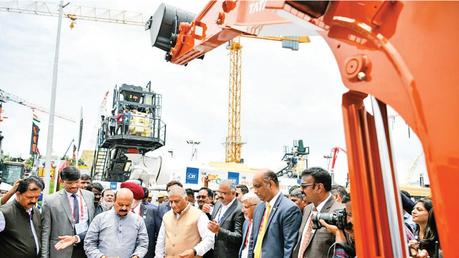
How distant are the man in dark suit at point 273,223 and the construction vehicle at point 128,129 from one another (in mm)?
23999

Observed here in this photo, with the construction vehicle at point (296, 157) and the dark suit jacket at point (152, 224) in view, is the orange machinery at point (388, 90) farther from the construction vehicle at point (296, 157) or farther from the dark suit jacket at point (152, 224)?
the construction vehicle at point (296, 157)

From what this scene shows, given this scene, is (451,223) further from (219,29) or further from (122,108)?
(122,108)

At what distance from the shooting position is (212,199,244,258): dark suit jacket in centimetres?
592

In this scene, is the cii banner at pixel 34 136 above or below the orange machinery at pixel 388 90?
above

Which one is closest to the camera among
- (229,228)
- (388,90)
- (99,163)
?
(388,90)

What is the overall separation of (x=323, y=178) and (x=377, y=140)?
289 cm

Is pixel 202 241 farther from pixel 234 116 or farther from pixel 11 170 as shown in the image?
pixel 234 116

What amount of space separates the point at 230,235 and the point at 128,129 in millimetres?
23465

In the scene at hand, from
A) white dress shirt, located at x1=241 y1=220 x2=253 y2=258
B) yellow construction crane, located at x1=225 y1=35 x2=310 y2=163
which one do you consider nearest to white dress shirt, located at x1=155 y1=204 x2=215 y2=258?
white dress shirt, located at x1=241 y1=220 x2=253 y2=258

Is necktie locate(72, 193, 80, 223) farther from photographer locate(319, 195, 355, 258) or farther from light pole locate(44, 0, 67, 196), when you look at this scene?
light pole locate(44, 0, 67, 196)

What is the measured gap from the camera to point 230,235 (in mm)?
5852

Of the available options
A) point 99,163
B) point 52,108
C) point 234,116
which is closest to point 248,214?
point 52,108

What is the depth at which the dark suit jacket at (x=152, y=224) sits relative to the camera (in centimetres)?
741

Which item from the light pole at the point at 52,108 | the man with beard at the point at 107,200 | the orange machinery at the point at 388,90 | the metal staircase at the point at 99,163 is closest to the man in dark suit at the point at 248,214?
the man with beard at the point at 107,200
